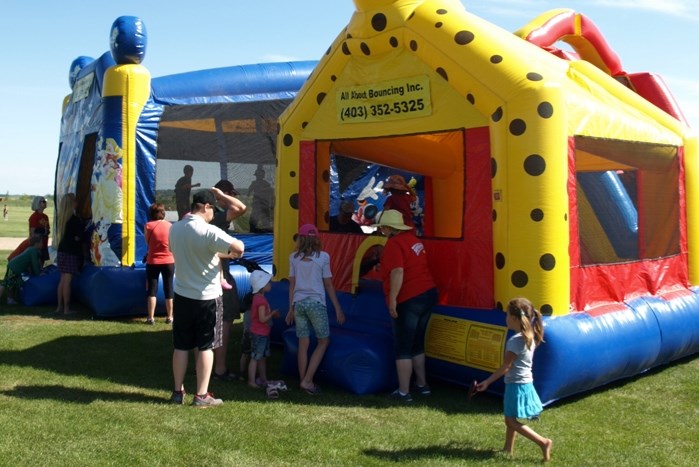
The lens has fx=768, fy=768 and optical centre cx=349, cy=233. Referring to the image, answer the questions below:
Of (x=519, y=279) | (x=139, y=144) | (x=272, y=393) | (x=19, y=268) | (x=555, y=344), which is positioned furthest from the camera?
(x=19, y=268)

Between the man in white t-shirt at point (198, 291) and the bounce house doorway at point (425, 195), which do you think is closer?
the man in white t-shirt at point (198, 291)

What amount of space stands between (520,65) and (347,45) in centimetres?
172

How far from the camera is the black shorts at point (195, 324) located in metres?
5.33

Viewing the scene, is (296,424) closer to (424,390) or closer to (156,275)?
(424,390)

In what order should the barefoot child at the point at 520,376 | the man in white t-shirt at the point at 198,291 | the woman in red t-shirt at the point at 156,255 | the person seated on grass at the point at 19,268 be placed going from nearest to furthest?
the barefoot child at the point at 520,376 → the man in white t-shirt at the point at 198,291 → the woman in red t-shirt at the point at 156,255 → the person seated on grass at the point at 19,268

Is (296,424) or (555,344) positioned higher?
(555,344)

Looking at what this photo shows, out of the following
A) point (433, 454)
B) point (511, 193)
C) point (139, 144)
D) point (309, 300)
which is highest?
point (139, 144)

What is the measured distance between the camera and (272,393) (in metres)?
5.57

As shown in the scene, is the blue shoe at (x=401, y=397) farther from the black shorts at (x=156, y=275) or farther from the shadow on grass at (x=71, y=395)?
the black shorts at (x=156, y=275)

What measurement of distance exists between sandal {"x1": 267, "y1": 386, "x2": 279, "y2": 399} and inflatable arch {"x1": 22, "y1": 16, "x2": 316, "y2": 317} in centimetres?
390

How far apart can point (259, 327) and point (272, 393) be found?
1.75ft

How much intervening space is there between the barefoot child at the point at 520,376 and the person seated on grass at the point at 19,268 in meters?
7.46

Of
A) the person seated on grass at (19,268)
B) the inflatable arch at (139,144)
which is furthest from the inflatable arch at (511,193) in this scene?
the person seated on grass at (19,268)

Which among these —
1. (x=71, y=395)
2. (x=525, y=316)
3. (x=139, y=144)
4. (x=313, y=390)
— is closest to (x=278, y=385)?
(x=313, y=390)
